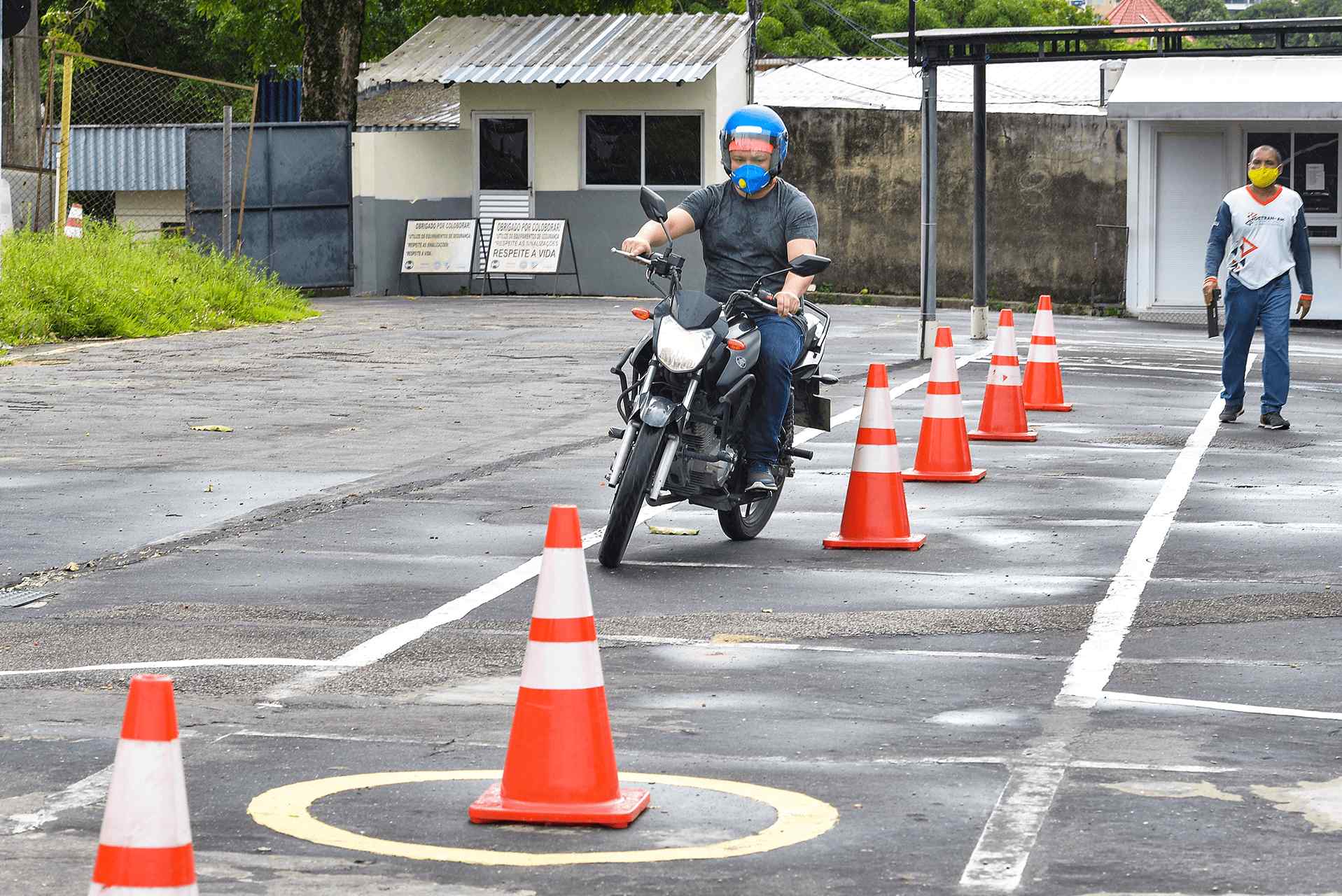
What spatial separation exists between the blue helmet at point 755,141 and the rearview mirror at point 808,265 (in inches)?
22.4

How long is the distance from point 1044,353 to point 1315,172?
44.1 ft

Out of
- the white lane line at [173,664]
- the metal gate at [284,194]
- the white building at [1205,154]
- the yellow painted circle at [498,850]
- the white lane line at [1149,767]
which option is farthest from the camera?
the metal gate at [284,194]

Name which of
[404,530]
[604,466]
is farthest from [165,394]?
[404,530]

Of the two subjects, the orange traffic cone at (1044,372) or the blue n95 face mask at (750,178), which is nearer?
the blue n95 face mask at (750,178)

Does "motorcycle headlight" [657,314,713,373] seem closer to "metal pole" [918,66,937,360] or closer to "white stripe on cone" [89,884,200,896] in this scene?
"white stripe on cone" [89,884,200,896]

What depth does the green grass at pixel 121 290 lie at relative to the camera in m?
20.7

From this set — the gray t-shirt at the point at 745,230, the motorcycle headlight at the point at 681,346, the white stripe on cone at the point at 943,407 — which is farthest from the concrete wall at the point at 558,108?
the motorcycle headlight at the point at 681,346

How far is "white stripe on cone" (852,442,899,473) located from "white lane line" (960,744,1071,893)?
3.80 meters

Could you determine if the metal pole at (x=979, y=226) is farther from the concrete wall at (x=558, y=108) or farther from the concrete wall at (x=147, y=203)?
the concrete wall at (x=147, y=203)

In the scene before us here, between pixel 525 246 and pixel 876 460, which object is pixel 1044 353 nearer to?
pixel 876 460

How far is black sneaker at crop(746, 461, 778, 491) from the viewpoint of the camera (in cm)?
940

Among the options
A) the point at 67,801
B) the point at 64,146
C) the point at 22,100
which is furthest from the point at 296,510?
the point at 22,100

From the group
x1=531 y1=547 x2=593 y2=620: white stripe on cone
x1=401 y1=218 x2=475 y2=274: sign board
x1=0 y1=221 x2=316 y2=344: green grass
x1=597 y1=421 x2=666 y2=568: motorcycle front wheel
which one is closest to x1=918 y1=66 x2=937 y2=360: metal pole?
x1=0 y1=221 x2=316 y2=344: green grass

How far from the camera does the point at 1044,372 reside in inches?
624
